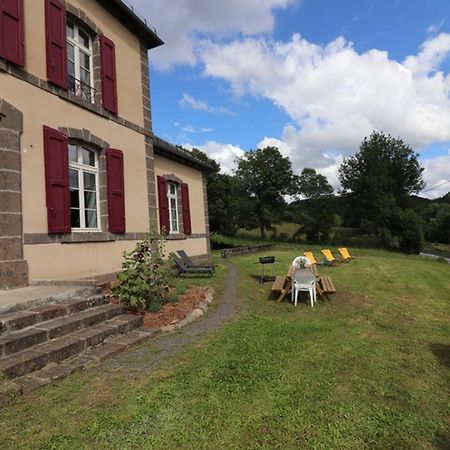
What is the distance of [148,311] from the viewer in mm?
6441

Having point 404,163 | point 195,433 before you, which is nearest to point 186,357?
point 195,433

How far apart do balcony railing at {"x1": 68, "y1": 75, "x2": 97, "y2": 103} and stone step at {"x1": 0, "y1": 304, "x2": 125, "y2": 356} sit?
5.01m

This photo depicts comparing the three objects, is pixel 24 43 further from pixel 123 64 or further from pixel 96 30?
pixel 123 64

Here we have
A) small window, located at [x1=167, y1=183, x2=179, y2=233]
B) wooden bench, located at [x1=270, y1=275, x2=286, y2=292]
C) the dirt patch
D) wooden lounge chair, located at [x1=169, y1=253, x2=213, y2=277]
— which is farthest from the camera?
small window, located at [x1=167, y1=183, x2=179, y2=233]

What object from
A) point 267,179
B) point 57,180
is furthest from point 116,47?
point 267,179

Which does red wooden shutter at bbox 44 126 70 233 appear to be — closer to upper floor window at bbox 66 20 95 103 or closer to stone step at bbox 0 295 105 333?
upper floor window at bbox 66 20 95 103

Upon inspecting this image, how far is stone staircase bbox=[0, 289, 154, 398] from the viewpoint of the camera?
3834 millimetres

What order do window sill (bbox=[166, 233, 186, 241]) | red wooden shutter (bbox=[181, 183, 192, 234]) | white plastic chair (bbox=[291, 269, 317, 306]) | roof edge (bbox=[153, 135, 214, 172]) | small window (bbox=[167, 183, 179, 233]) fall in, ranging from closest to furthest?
white plastic chair (bbox=[291, 269, 317, 306]), roof edge (bbox=[153, 135, 214, 172]), window sill (bbox=[166, 233, 186, 241]), small window (bbox=[167, 183, 179, 233]), red wooden shutter (bbox=[181, 183, 192, 234])

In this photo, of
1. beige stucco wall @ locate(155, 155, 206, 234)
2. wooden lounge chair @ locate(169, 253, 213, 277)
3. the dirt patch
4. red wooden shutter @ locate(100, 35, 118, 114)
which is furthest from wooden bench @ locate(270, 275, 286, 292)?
beige stucco wall @ locate(155, 155, 206, 234)

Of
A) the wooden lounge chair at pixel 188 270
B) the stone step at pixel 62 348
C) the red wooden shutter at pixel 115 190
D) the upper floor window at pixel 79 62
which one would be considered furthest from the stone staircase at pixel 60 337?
the wooden lounge chair at pixel 188 270

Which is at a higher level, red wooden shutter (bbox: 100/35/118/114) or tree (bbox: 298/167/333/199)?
tree (bbox: 298/167/333/199)

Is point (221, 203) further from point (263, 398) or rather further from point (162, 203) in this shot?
point (263, 398)

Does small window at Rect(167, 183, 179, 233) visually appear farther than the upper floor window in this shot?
Yes

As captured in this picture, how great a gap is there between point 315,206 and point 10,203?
43.7 meters
